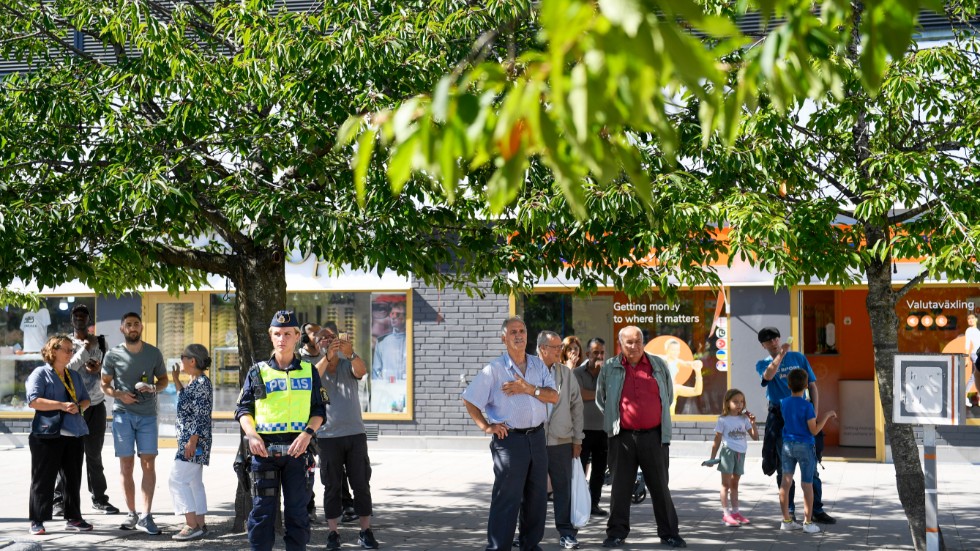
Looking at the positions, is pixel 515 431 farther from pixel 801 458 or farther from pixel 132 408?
pixel 132 408

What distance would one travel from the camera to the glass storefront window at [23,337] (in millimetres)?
17078

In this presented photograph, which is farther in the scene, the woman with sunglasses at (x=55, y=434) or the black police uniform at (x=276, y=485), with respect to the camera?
the woman with sunglasses at (x=55, y=434)

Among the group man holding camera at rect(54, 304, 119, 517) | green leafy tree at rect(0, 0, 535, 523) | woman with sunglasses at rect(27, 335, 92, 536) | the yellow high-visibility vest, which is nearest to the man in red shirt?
green leafy tree at rect(0, 0, 535, 523)

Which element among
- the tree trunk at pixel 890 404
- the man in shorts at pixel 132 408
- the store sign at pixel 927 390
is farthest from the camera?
the man in shorts at pixel 132 408

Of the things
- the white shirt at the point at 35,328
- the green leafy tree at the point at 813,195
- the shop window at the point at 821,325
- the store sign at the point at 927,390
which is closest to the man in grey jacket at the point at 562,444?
the green leafy tree at the point at 813,195

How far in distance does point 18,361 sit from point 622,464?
38.3ft

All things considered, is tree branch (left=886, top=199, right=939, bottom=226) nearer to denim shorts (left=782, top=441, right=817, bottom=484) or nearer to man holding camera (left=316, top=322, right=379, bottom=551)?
denim shorts (left=782, top=441, right=817, bottom=484)

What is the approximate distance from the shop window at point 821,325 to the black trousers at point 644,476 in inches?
288

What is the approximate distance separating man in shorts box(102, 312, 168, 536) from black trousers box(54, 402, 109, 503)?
799 mm

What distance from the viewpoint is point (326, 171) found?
27.3 ft

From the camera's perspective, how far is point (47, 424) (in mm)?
9383

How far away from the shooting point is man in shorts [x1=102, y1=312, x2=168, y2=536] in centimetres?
952

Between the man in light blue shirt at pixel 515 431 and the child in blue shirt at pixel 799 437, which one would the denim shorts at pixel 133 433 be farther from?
the child in blue shirt at pixel 799 437

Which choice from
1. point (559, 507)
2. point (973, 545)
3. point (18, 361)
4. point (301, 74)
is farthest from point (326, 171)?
point (18, 361)
